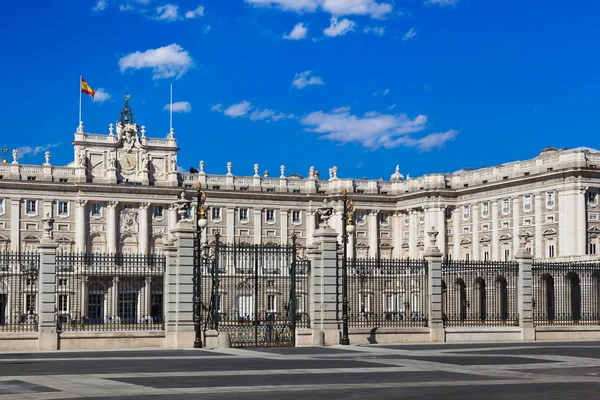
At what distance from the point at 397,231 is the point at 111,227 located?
118 feet

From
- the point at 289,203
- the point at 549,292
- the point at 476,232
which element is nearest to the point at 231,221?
the point at 289,203

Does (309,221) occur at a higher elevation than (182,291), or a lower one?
higher

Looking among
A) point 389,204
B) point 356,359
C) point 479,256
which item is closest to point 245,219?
point 389,204

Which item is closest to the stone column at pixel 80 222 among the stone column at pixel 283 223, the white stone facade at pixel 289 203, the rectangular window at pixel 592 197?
the white stone facade at pixel 289 203

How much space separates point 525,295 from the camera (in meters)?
50.9

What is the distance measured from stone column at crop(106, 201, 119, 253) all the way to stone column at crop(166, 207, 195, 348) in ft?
286

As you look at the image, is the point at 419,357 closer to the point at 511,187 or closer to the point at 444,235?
the point at 511,187

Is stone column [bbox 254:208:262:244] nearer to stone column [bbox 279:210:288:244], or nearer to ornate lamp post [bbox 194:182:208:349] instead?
stone column [bbox 279:210:288:244]

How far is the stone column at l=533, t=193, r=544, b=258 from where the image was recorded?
117500 mm

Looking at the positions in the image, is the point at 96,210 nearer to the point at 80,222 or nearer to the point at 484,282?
the point at 80,222

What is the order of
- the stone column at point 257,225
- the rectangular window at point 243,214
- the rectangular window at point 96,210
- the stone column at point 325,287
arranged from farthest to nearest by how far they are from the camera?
the stone column at point 257,225 < the rectangular window at point 243,214 < the rectangular window at point 96,210 < the stone column at point 325,287

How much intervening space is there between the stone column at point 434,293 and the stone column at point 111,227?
85.2 meters

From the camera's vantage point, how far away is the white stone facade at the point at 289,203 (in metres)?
117

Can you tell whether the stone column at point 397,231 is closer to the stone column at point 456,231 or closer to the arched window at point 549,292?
the stone column at point 456,231
